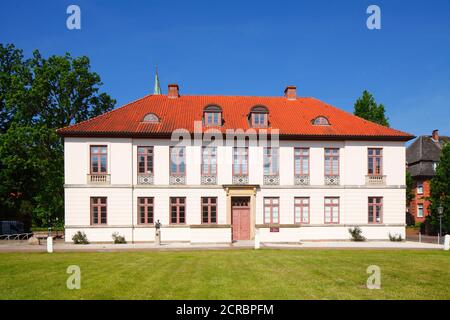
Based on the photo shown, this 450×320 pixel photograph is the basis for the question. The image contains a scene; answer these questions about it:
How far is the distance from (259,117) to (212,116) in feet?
11.2

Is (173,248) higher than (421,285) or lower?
lower

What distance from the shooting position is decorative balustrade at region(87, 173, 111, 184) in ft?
73.9

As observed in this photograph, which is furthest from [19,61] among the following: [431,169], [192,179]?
[431,169]

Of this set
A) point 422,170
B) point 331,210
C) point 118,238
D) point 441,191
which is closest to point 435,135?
point 422,170

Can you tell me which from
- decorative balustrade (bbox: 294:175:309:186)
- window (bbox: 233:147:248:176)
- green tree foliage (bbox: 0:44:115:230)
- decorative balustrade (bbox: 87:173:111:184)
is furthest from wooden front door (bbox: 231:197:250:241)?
green tree foliage (bbox: 0:44:115:230)

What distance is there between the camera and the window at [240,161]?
23562mm

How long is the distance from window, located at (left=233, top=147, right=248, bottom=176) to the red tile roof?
1.72m

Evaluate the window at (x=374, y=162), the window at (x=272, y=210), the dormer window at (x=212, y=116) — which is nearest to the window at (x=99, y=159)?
the dormer window at (x=212, y=116)

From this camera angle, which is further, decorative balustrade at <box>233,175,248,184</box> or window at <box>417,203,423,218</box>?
window at <box>417,203,423,218</box>

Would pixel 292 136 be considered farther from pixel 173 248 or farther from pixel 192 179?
pixel 173 248

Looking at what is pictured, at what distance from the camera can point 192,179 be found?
76.1 feet

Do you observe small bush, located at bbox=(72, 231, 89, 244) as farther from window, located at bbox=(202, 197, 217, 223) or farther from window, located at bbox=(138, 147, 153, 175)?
window, located at bbox=(202, 197, 217, 223)

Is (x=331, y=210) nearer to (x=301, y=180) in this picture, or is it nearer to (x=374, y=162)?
(x=301, y=180)
